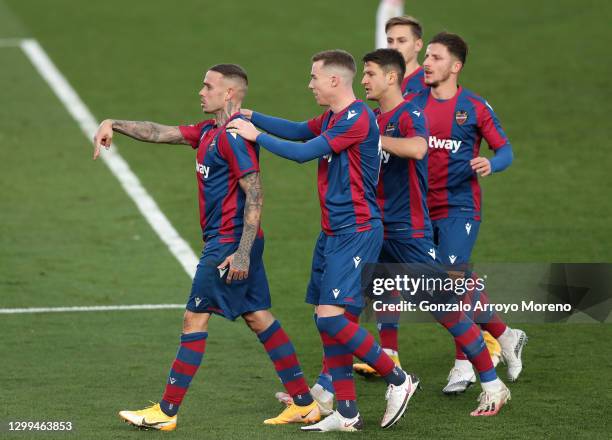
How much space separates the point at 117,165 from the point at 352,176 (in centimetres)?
869

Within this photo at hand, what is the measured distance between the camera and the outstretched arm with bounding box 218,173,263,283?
8406 millimetres

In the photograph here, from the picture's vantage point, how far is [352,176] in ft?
27.8

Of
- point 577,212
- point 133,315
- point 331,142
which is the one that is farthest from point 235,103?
point 577,212

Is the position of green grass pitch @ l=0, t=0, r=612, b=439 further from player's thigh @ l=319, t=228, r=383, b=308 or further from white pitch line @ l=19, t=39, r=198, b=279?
player's thigh @ l=319, t=228, r=383, b=308

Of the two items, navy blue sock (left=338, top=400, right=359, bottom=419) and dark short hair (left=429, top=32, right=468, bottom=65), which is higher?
dark short hair (left=429, top=32, right=468, bottom=65)

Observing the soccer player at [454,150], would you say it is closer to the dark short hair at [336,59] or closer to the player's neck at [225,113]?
the dark short hair at [336,59]

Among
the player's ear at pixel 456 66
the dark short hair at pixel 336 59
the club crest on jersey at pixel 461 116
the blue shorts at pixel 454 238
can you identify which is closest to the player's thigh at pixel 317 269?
the dark short hair at pixel 336 59

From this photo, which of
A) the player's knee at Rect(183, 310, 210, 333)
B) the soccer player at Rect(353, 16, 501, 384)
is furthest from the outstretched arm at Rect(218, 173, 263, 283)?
the soccer player at Rect(353, 16, 501, 384)

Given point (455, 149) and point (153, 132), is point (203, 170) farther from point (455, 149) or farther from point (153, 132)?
point (455, 149)

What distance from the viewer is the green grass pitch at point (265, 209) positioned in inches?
363

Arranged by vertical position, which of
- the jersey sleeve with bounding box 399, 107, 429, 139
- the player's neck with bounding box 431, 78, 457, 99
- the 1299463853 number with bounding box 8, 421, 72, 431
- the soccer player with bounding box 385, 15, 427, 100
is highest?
the soccer player with bounding box 385, 15, 427, 100

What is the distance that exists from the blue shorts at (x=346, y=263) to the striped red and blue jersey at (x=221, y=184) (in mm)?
615

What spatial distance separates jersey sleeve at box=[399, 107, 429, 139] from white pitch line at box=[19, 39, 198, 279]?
14.4 ft

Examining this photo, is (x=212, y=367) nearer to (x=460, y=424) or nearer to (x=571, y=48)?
(x=460, y=424)
